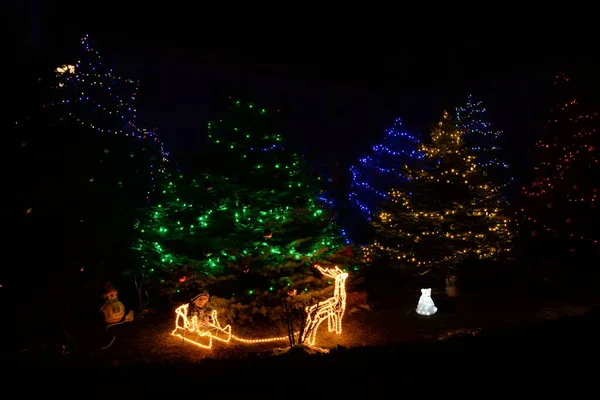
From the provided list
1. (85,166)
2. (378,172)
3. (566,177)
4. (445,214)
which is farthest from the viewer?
(378,172)

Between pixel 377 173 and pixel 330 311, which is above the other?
pixel 377 173

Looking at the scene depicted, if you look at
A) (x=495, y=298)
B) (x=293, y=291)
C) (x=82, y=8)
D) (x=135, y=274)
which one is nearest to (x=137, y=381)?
(x=293, y=291)

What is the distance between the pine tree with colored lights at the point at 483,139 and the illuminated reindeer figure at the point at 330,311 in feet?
24.2

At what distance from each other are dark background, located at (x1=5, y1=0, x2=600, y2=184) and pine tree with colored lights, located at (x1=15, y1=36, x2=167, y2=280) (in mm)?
888

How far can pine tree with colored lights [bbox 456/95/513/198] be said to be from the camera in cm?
1244

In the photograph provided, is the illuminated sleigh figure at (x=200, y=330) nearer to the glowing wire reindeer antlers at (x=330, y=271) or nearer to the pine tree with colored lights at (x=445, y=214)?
the glowing wire reindeer antlers at (x=330, y=271)

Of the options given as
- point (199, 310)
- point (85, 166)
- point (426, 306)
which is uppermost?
point (85, 166)

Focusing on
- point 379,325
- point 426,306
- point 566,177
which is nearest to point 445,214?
point 426,306

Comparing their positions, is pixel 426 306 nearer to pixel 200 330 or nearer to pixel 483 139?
pixel 200 330

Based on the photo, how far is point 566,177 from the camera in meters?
9.66

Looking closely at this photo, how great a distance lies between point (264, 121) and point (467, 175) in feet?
14.6

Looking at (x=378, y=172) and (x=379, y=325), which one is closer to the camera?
(x=379, y=325)

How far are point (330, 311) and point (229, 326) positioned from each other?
150cm

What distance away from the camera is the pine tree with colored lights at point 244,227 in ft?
22.6
